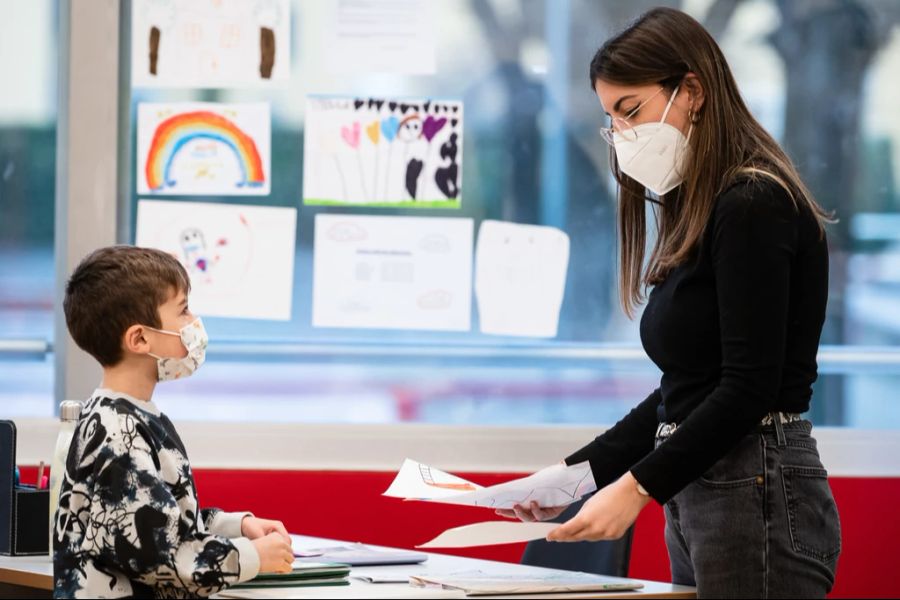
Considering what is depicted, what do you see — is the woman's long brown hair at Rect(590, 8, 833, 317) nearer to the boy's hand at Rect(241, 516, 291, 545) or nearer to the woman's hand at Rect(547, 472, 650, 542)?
the woman's hand at Rect(547, 472, 650, 542)

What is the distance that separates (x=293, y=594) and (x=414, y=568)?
0.34 meters

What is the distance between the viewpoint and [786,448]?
1598 mm

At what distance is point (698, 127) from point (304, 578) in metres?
0.94

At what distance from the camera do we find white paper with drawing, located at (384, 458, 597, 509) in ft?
5.74

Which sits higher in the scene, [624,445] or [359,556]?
[624,445]

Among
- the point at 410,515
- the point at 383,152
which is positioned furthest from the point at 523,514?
the point at 383,152

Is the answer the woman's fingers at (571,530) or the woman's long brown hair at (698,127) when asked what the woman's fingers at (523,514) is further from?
the woman's long brown hair at (698,127)

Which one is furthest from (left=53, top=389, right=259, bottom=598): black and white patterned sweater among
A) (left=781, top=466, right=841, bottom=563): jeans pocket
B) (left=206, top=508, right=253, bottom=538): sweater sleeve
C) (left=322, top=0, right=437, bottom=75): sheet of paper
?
(left=322, top=0, right=437, bottom=75): sheet of paper

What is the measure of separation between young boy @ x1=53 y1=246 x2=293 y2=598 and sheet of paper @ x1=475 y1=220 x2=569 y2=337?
1441 mm

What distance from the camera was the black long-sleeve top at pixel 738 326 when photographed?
1561 millimetres

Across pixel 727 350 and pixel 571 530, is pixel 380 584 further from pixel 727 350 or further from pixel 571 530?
pixel 727 350

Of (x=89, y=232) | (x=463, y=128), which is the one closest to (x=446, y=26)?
(x=463, y=128)

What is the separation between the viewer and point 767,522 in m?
1.57

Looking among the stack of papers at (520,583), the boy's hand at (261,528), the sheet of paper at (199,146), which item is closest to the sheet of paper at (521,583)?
the stack of papers at (520,583)
